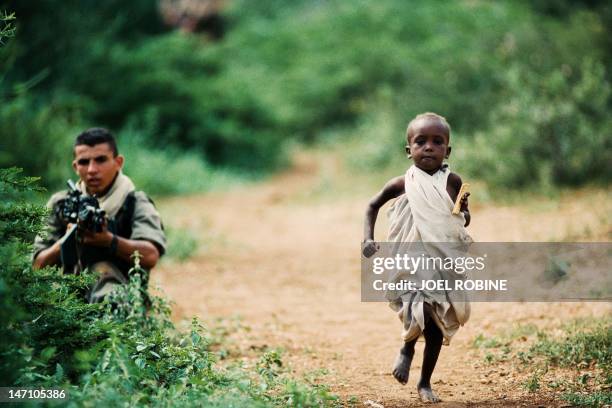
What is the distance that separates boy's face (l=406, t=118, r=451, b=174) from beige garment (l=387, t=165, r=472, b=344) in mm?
59

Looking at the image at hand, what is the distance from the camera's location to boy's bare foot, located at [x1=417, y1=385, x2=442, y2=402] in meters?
3.79

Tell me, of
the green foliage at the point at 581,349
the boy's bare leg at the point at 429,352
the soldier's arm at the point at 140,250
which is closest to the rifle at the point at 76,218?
the soldier's arm at the point at 140,250

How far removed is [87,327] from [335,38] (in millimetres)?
19103

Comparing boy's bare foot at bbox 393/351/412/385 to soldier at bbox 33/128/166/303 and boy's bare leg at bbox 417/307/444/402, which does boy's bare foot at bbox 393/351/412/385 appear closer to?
boy's bare leg at bbox 417/307/444/402

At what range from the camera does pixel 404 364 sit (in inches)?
151

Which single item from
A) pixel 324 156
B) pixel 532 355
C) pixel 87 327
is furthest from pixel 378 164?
pixel 87 327

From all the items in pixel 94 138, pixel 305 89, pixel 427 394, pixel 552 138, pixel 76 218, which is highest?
pixel 305 89

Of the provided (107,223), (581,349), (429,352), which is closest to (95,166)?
(107,223)

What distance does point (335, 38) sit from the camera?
2186 centimetres

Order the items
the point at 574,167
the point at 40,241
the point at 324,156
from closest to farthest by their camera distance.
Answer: the point at 40,241 → the point at 574,167 → the point at 324,156

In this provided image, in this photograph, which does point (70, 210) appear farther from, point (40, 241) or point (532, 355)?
point (532, 355)

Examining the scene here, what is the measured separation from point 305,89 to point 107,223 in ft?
51.3

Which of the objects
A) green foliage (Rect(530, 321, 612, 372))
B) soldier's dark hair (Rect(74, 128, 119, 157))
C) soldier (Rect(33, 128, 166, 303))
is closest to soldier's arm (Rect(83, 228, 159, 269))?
soldier (Rect(33, 128, 166, 303))

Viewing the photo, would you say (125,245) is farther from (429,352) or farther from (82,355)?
(429,352)
